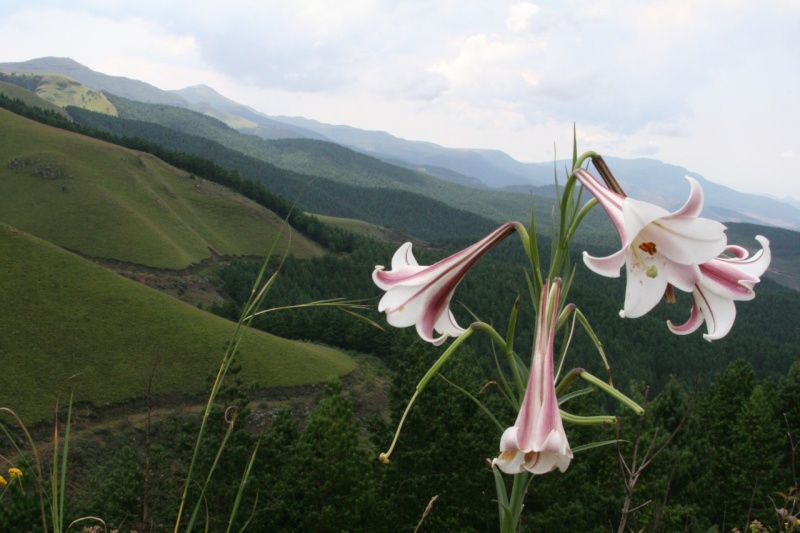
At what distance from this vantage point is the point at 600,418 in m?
1.73

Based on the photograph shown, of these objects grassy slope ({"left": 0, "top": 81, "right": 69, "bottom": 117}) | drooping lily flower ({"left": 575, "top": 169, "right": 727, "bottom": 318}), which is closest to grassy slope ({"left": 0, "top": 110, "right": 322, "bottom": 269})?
drooping lily flower ({"left": 575, "top": 169, "right": 727, "bottom": 318})

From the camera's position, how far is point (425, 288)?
1883 mm

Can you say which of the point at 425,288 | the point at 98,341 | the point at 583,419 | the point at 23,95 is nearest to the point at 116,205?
the point at 98,341

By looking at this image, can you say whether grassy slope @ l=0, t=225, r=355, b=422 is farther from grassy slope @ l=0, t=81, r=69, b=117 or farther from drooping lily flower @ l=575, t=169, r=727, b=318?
grassy slope @ l=0, t=81, r=69, b=117

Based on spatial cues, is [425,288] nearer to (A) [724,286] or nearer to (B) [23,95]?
(A) [724,286]

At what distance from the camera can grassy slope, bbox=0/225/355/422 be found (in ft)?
115

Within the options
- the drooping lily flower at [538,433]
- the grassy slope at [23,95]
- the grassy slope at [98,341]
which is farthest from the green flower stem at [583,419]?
the grassy slope at [23,95]

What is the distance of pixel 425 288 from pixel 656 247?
679mm

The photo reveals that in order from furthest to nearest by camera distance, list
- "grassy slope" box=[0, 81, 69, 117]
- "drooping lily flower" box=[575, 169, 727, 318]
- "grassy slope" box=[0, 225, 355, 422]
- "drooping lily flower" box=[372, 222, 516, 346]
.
Result: "grassy slope" box=[0, 81, 69, 117]
"grassy slope" box=[0, 225, 355, 422]
"drooping lily flower" box=[372, 222, 516, 346]
"drooping lily flower" box=[575, 169, 727, 318]

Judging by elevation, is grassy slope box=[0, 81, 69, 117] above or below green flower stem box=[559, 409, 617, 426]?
above

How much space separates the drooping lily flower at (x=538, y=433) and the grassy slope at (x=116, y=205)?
66301mm

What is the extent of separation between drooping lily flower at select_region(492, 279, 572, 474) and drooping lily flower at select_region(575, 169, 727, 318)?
286mm

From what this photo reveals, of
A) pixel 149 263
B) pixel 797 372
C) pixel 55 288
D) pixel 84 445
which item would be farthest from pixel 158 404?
pixel 797 372

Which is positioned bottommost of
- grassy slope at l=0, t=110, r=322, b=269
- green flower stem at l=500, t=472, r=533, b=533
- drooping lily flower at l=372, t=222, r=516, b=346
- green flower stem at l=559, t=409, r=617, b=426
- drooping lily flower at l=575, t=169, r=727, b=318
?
grassy slope at l=0, t=110, r=322, b=269
